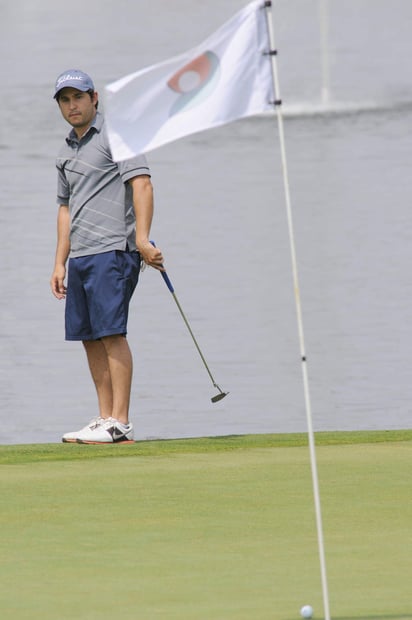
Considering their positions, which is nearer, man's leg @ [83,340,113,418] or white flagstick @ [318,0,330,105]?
man's leg @ [83,340,113,418]

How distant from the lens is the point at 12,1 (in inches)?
1362

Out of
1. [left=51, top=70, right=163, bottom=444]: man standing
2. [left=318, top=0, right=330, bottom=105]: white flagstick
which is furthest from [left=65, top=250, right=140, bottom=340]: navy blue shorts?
[left=318, top=0, right=330, bottom=105]: white flagstick

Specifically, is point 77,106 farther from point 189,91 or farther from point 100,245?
point 189,91

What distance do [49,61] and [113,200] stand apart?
71.8 feet

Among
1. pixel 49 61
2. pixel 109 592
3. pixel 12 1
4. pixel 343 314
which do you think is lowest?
pixel 109 592

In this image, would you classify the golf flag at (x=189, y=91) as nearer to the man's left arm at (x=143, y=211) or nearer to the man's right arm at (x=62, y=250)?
the man's left arm at (x=143, y=211)

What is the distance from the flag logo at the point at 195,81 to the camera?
498 centimetres

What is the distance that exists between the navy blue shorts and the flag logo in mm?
2809

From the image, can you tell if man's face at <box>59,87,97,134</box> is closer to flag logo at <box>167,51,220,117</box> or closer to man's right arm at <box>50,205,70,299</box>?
man's right arm at <box>50,205,70,299</box>

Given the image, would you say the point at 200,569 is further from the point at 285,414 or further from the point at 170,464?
the point at 285,414

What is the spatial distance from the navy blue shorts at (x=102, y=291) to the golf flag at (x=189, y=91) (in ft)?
9.03

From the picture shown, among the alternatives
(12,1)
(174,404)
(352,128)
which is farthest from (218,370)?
(12,1)

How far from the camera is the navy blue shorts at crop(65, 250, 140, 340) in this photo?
7777mm

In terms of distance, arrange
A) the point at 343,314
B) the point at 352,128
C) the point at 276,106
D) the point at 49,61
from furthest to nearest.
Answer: the point at 49,61, the point at 352,128, the point at 343,314, the point at 276,106
